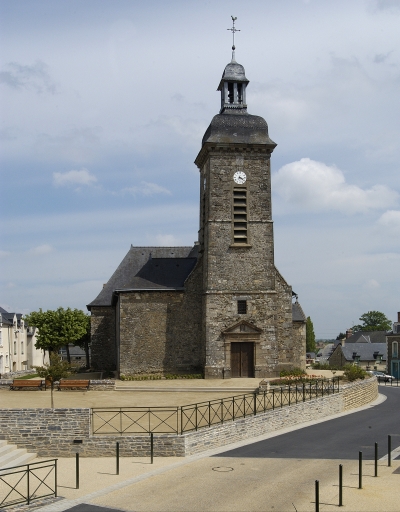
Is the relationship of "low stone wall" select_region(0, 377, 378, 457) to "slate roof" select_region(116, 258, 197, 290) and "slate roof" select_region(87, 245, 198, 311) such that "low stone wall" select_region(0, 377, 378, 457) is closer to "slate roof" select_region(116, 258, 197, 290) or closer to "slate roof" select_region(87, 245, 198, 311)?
"slate roof" select_region(116, 258, 197, 290)

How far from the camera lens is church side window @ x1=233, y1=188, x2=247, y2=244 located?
106 ft

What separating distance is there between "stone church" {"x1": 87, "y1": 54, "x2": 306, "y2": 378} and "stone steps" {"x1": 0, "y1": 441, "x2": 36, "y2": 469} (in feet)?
51.5

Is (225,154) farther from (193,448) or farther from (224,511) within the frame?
(224,511)

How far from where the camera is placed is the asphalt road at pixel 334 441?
16.8 meters

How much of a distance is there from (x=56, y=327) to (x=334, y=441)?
2735 cm

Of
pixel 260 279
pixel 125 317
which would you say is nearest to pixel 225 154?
pixel 260 279

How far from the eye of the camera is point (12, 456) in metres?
15.7

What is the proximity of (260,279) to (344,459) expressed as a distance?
1616 cm

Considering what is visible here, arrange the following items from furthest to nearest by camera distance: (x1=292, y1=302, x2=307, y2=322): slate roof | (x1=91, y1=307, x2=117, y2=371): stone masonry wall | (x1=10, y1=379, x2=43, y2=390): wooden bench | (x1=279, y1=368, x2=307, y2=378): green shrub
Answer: (x1=91, y1=307, x2=117, y2=371): stone masonry wall
(x1=292, y1=302, x2=307, y2=322): slate roof
(x1=279, y1=368, x2=307, y2=378): green shrub
(x1=10, y1=379, x2=43, y2=390): wooden bench

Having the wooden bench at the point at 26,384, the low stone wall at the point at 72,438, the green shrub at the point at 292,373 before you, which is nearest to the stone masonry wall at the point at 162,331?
the green shrub at the point at 292,373

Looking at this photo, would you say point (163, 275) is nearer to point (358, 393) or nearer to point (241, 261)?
point (241, 261)

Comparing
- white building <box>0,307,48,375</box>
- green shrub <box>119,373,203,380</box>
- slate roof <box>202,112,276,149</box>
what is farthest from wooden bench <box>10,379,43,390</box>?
white building <box>0,307,48,375</box>

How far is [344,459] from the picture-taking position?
1617cm

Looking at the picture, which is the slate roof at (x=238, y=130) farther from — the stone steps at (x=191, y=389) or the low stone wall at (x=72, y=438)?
the low stone wall at (x=72, y=438)
